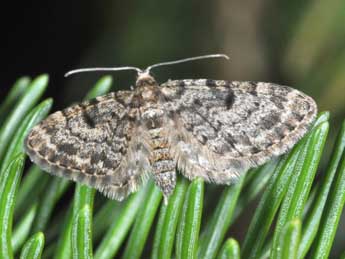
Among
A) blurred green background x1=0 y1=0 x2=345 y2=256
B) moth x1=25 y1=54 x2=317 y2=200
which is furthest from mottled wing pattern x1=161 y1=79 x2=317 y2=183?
blurred green background x1=0 y1=0 x2=345 y2=256

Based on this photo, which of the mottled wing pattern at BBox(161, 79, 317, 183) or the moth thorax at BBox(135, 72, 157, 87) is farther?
the moth thorax at BBox(135, 72, 157, 87)

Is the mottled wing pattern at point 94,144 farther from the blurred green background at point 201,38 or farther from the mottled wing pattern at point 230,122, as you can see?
the blurred green background at point 201,38

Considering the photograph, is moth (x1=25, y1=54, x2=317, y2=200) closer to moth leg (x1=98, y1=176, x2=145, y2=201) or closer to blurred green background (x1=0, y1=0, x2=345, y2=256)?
moth leg (x1=98, y1=176, x2=145, y2=201)

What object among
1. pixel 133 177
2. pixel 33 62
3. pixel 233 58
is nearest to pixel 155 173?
pixel 133 177

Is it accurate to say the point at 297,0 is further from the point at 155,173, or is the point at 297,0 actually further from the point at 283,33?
the point at 155,173

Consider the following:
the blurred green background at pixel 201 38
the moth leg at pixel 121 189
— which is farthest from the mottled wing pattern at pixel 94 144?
the blurred green background at pixel 201 38

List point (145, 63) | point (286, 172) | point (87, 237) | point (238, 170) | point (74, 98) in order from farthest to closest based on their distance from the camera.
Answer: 1. point (74, 98)
2. point (145, 63)
3. point (238, 170)
4. point (286, 172)
5. point (87, 237)
